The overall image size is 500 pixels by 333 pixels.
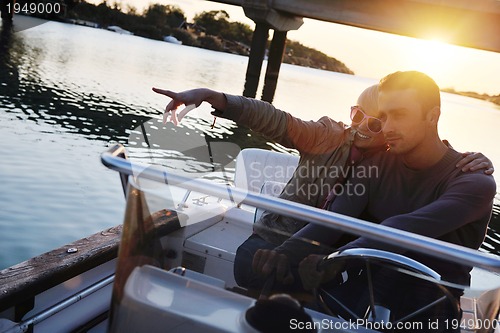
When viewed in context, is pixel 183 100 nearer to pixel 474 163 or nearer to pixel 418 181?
pixel 418 181

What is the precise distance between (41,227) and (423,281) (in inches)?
192

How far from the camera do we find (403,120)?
2.33m

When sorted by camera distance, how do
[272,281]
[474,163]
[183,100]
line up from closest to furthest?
[272,281] < [183,100] < [474,163]

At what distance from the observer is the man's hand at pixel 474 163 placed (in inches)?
87.7

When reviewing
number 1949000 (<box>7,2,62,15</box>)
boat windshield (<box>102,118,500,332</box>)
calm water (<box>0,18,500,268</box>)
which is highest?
number 1949000 (<box>7,2,62,15</box>)

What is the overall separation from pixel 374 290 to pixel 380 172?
1.09 metres

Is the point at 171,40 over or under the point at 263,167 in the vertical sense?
over

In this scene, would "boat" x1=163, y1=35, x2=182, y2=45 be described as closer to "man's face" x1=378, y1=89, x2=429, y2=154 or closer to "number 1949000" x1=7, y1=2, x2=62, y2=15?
"number 1949000" x1=7, y1=2, x2=62, y2=15

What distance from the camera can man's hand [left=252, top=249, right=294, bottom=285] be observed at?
4.58 feet

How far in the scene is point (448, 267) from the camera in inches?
53.8

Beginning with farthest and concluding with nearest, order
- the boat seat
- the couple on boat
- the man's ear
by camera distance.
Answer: the boat seat
the man's ear
the couple on boat

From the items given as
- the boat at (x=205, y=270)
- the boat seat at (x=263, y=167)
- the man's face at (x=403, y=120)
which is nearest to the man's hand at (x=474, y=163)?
the man's face at (x=403, y=120)

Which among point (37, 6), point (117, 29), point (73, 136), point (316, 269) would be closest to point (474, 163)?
point (316, 269)

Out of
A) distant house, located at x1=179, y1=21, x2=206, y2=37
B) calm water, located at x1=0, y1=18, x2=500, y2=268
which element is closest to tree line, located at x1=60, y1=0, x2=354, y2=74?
distant house, located at x1=179, y1=21, x2=206, y2=37
